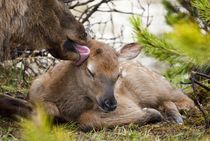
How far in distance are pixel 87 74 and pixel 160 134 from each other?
39.6 inches

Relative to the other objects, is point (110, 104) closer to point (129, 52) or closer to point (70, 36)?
point (70, 36)

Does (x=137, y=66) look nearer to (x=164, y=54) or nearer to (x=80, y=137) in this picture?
(x=80, y=137)

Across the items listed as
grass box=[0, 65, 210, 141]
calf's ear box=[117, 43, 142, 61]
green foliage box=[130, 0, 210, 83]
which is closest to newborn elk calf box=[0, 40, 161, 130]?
calf's ear box=[117, 43, 142, 61]

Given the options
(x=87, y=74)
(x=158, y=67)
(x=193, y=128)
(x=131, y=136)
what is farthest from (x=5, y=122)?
(x=158, y=67)

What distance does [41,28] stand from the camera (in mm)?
7652

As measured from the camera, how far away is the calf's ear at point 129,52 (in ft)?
26.8

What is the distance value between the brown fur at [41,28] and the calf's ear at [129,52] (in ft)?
1.98

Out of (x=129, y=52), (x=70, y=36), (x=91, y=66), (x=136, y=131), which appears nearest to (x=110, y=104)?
(x=136, y=131)

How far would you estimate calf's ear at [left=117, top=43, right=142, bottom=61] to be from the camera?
816 cm

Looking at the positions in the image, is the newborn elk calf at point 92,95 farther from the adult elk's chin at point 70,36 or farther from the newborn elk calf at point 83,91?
the adult elk's chin at point 70,36

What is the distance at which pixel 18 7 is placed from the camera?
24.3ft

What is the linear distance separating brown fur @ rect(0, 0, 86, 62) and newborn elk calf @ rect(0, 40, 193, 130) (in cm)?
26

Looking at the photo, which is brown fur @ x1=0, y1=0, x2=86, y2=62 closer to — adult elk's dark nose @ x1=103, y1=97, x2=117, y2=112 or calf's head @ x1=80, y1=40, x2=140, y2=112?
calf's head @ x1=80, y1=40, x2=140, y2=112

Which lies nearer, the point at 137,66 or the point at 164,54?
the point at 164,54
